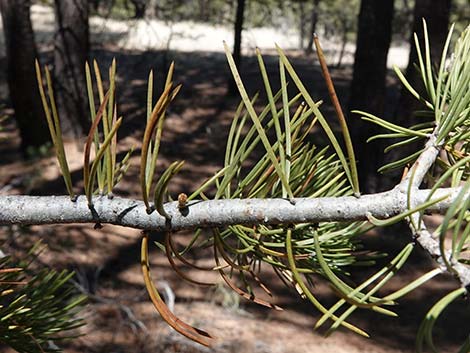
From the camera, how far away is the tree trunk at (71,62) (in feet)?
16.3

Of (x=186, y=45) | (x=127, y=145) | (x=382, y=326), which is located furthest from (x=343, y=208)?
(x=186, y=45)

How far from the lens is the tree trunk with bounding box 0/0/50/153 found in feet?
15.2

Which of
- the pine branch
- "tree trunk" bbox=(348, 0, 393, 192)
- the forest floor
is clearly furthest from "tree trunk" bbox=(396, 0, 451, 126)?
the pine branch

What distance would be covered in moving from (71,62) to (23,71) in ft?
1.58

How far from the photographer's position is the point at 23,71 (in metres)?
4.77

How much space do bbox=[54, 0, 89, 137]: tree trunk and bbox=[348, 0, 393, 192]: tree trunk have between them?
8.20 ft

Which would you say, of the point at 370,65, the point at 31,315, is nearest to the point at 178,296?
the point at 370,65

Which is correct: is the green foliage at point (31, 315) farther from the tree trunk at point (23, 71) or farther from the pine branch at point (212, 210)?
the tree trunk at point (23, 71)

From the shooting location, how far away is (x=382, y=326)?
3.29 m

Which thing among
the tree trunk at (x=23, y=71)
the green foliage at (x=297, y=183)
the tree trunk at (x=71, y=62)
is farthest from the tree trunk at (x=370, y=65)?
the green foliage at (x=297, y=183)

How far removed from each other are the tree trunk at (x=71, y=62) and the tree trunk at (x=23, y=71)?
26 centimetres

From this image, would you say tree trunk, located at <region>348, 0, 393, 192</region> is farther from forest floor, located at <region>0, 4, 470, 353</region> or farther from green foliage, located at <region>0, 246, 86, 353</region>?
green foliage, located at <region>0, 246, 86, 353</region>

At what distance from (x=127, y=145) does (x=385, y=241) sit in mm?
2506

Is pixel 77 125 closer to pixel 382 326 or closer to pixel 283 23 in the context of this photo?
pixel 382 326
